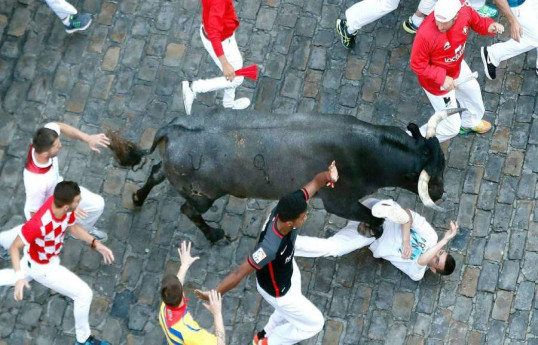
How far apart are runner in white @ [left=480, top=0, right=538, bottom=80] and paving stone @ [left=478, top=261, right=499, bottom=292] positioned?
8.51 ft

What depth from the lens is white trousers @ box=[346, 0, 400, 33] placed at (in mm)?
10508

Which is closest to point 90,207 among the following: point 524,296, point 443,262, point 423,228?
point 423,228

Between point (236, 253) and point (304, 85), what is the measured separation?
240cm

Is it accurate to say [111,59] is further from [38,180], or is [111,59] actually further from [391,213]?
[391,213]

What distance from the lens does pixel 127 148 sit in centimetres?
902

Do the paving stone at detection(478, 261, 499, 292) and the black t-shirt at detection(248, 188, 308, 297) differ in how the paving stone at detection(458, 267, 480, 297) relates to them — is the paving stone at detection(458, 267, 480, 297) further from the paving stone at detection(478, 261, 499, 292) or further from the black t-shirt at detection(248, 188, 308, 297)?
the black t-shirt at detection(248, 188, 308, 297)

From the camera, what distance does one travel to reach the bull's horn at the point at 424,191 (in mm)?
8344

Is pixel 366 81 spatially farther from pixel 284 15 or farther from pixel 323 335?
pixel 323 335

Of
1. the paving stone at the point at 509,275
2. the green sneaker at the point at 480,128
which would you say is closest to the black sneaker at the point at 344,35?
the green sneaker at the point at 480,128

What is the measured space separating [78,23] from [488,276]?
235 inches

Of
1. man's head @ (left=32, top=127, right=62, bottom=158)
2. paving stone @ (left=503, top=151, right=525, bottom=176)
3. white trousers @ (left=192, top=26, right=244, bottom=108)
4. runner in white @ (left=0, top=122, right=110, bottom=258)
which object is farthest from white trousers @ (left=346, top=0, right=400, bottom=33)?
man's head @ (left=32, top=127, right=62, bottom=158)

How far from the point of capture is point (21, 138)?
407 inches

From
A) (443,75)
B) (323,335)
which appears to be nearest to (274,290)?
(323,335)

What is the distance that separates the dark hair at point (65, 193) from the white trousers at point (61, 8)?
11.7ft
